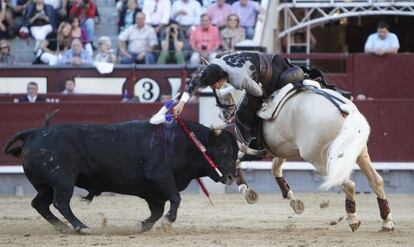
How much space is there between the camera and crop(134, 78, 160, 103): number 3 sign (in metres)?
16.9

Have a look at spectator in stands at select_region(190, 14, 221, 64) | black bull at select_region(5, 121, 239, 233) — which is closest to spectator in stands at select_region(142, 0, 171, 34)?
spectator in stands at select_region(190, 14, 221, 64)

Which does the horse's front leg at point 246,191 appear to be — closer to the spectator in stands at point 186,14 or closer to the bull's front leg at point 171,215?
the bull's front leg at point 171,215

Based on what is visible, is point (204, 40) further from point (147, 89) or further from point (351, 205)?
point (351, 205)

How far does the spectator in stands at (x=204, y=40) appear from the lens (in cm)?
1680

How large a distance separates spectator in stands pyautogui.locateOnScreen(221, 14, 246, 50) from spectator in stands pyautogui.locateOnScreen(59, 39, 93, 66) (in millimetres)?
1931

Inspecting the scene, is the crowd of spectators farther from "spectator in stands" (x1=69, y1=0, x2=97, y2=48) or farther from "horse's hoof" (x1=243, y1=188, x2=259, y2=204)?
"horse's hoof" (x1=243, y1=188, x2=259, y2=204)

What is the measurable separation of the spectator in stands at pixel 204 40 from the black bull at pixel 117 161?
6.32 m

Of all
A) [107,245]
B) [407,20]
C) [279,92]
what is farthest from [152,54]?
[107,245]

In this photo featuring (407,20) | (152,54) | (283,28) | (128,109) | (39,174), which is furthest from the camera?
(407,20)

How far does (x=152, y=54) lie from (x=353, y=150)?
790 cm

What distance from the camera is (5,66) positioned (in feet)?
56.3

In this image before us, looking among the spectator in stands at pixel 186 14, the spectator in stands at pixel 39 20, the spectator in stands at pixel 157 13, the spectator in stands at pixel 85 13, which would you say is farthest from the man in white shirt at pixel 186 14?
the spectator in stands at pixel 39 20

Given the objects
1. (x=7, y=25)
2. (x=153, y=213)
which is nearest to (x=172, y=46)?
(x=7, y=25)

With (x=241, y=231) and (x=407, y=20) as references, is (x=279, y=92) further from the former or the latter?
(x=407, y=20)
